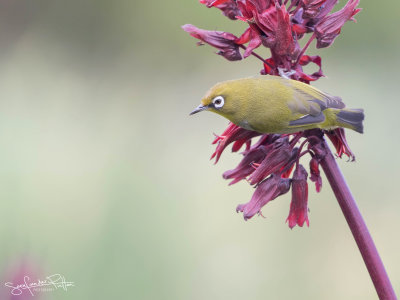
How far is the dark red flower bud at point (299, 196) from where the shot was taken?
1.61 m

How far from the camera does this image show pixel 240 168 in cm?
169

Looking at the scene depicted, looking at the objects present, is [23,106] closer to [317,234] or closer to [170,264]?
[170,264]

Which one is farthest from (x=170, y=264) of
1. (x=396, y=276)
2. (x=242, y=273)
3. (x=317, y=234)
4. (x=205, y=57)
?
(x=205, y=57)

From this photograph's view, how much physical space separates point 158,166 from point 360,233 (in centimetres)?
230

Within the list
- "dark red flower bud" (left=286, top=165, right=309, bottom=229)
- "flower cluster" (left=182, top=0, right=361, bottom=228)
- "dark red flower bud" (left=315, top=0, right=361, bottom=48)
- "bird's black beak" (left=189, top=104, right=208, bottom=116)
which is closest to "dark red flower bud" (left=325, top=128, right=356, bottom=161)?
"flower cluster" (left=182, top=0, right=361, bottom=228)

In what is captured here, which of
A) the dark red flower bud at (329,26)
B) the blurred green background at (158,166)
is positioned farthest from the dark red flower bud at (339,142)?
the blurred green background at (158,166)

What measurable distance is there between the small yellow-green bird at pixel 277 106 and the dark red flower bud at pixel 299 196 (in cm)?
14

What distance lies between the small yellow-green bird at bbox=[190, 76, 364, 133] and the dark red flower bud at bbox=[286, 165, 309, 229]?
143mm

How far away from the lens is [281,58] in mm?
1599

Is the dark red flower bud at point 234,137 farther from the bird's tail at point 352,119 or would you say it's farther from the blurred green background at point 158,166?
the blurred green background at point 158,166

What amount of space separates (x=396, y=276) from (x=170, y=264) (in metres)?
1.02

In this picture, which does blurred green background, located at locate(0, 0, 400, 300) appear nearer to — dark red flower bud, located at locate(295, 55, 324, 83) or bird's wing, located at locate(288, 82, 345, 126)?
bird's wing, located at locate(288, 82, 345, 126)

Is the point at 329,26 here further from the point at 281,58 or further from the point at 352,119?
the point at 352,119

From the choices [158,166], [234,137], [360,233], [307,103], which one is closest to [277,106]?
[307,103]
